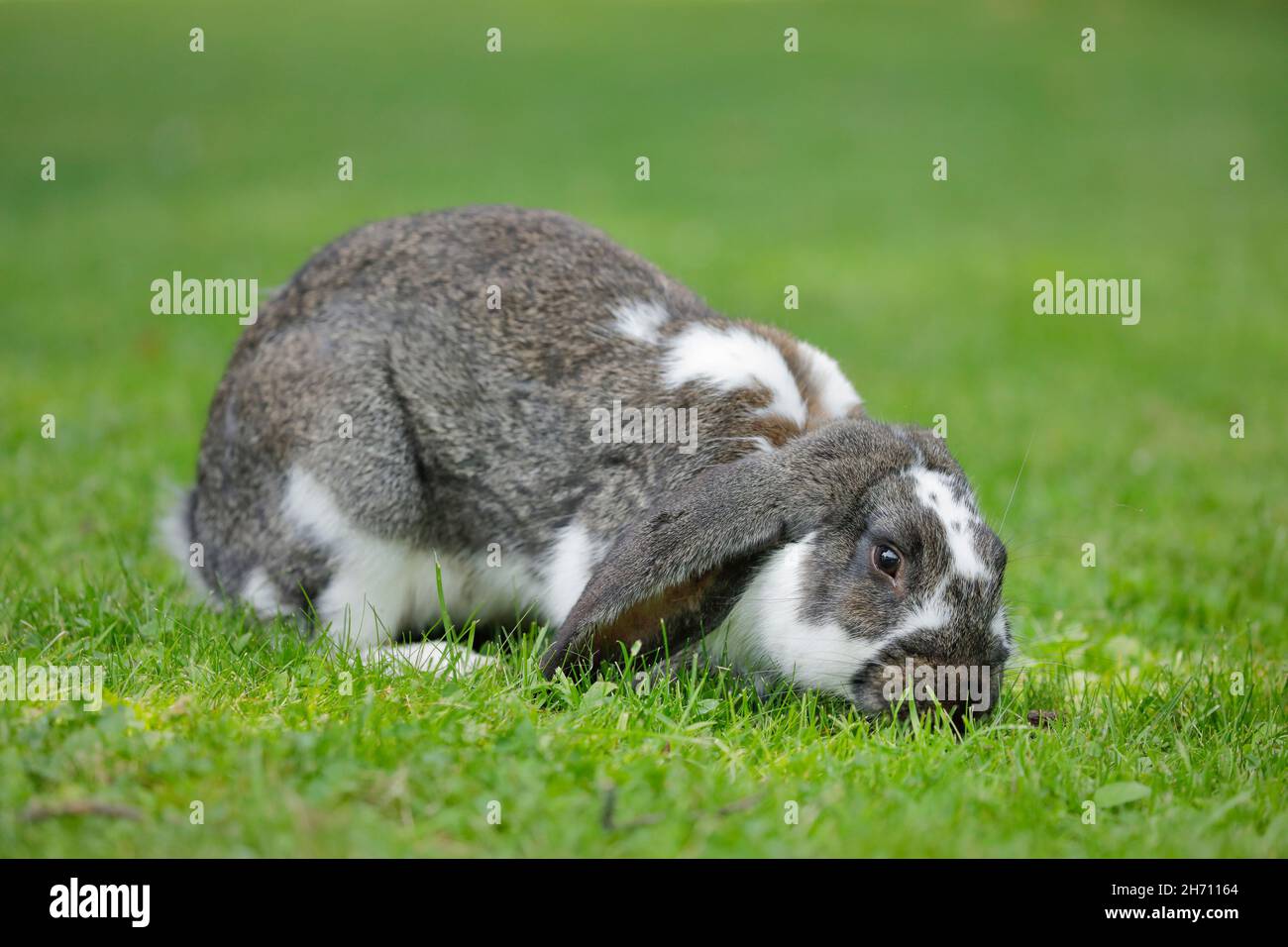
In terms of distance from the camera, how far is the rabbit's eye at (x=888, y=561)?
448 centimetres

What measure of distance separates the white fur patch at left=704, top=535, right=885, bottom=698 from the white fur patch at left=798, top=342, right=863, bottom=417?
0.95 metres

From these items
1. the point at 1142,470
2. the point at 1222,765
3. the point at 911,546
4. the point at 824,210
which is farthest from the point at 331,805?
the point at 824,210

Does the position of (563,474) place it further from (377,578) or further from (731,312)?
(731,312)

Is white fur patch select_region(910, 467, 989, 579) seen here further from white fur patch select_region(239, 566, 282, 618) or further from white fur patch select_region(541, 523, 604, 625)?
white fur patch select_region(239, 566, 282, 618)

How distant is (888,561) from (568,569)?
129cm

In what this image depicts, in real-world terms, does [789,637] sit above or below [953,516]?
below

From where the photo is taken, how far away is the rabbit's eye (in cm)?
448

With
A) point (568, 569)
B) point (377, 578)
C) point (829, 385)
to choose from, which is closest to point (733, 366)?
point (829, 385)

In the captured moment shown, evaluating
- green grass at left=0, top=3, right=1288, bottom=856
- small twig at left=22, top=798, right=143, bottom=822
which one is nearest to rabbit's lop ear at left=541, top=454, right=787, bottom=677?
green grass at left=0, top=3, right=1288, bottom=856

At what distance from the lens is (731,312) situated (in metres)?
6.76

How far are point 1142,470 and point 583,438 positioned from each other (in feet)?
14.5

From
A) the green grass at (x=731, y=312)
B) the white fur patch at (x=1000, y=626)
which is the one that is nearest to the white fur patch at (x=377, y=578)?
the green grass at (x=731, y=312)

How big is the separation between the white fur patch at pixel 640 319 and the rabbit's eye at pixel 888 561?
1.45m
